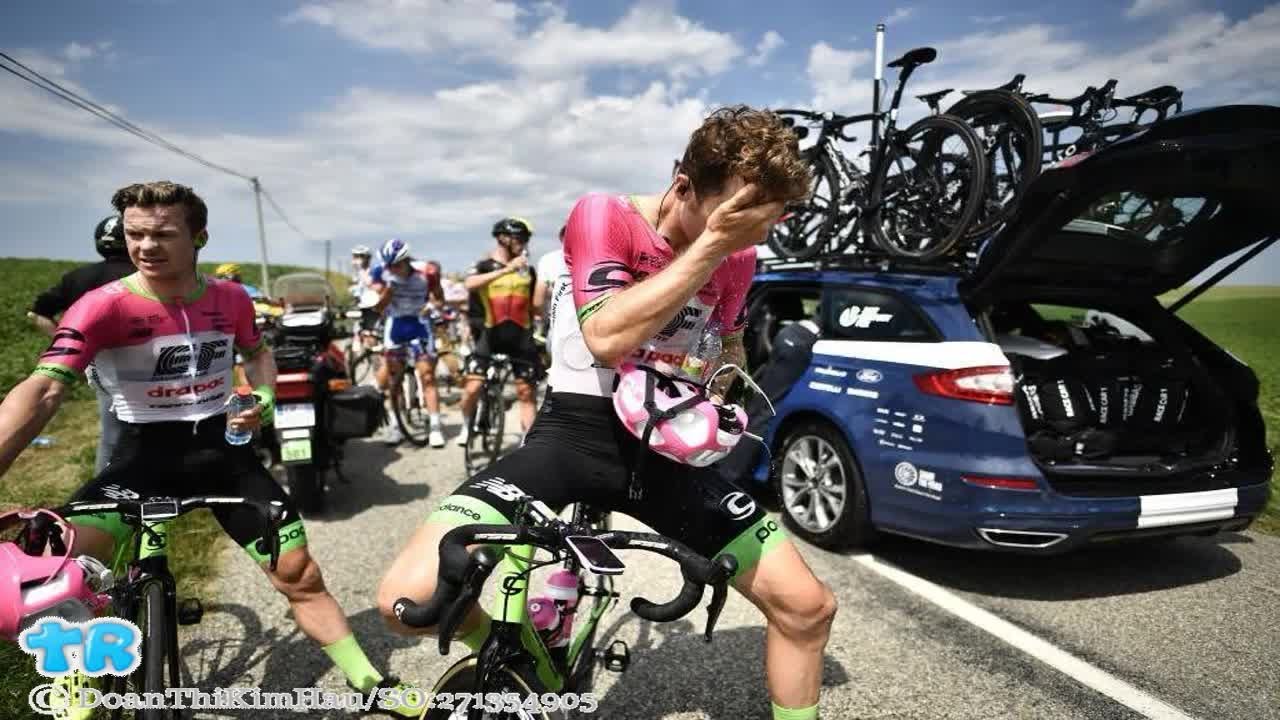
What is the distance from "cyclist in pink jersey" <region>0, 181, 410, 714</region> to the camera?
2.41 m

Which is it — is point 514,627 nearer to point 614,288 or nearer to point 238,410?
point 614,288

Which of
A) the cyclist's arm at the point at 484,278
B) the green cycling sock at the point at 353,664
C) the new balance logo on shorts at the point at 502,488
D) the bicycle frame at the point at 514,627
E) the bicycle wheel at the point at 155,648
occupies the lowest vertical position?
the green cycling sock at the point at 353,664

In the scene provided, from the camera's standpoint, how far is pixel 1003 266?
12.0 feet

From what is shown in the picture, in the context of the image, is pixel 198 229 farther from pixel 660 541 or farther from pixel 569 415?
pixel 660 541

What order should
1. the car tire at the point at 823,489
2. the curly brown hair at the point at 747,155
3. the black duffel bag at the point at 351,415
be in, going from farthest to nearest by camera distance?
the black duffel bag at the point at 351,415
the car tire at the point at 823,489
the curly brown hair at the point at 747,155

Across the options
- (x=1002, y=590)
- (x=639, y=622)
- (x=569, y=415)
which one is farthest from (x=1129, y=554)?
(x=569, y=415)

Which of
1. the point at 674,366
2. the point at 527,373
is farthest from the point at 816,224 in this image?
the point at 674,366

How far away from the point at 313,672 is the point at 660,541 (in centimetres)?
236

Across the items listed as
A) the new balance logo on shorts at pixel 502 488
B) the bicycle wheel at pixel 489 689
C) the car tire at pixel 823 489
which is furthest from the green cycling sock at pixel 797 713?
the car tire at pixel 823 489

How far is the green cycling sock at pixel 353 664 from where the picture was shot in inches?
105

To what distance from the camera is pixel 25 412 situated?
203 centimetres

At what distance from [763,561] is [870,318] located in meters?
2.70

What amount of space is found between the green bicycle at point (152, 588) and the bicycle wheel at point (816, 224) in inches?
201

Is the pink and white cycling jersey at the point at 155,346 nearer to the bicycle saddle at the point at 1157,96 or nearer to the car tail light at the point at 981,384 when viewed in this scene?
the car tail light at the point at 981,384
